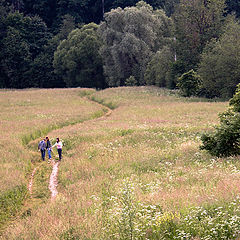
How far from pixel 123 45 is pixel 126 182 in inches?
2535

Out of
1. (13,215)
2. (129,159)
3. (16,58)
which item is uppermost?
(16,58)

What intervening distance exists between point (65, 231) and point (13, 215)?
4553mm

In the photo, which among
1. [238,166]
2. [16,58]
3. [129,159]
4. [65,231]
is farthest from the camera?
[16,58]

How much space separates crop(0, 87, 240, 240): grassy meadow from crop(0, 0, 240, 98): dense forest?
18817 mm

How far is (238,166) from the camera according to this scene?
12.0 meters

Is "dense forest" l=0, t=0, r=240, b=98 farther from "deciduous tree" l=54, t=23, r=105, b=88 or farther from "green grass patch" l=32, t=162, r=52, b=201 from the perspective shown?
"green grass patch" l=32, t=162, r=52, b=201

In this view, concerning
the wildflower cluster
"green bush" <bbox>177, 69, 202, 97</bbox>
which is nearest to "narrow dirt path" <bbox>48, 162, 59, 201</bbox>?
the wildflower cluster

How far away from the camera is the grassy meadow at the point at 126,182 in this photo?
7.60m

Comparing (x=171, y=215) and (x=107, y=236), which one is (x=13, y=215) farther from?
(x=171, y=215)

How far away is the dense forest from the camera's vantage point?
46.8m

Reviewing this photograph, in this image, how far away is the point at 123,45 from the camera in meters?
69.2

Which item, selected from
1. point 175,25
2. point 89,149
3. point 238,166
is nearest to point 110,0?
point 175,25

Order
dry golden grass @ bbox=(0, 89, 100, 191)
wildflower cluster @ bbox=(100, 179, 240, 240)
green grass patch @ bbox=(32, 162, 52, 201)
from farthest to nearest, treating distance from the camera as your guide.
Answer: dry golden grass @ bbox=(0, 89, 100, 191)
green grass patch @ bbox=(32, 162, 52, 201)
wildflower cluster @ bbox=(100, 179, 240, 240)

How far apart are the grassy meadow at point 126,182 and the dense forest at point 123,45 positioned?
18.8 meters
